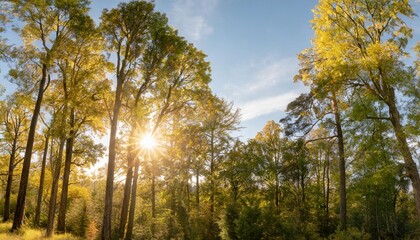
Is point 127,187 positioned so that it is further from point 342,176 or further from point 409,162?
point 409,162

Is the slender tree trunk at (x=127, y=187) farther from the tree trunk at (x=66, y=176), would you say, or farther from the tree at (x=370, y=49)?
the tree at (x=370, y=49)

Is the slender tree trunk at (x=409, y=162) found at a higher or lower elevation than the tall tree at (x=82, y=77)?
lower

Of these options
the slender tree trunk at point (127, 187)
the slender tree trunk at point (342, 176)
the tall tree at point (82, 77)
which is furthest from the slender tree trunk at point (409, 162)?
the tall tree at point (82, 77)

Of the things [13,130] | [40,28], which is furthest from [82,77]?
[13,130]

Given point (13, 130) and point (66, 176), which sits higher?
point (13, 130)

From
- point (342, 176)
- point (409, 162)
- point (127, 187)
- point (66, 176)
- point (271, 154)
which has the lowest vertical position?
point (127, 187)

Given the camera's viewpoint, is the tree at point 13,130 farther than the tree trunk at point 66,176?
Yes

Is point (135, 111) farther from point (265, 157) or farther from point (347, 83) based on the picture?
point (265, 157)

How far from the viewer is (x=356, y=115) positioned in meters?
12.2

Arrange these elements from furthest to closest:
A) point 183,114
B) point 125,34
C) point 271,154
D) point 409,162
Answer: point 271,154, point 183,114, point 125,34, point 409,162

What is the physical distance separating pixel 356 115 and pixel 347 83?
1681mm

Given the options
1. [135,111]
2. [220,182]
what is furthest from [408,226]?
[135,111]

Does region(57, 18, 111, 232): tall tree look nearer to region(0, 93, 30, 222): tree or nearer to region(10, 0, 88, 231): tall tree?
region(10, 0, 88, 231): tall tree

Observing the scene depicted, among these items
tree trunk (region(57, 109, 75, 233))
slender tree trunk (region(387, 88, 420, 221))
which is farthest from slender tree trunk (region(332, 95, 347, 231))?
tree trunk (region(57, 109, 75, 233))
